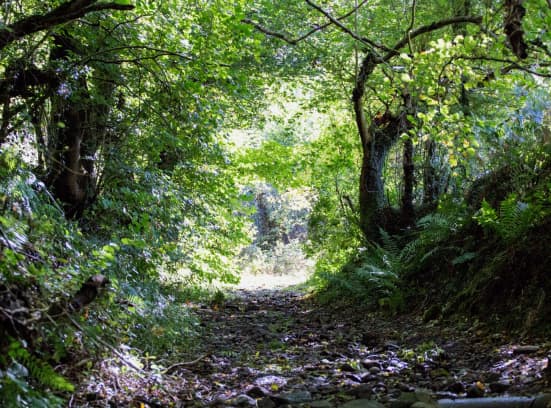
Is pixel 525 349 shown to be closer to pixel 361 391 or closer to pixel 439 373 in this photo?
pixel 439 373

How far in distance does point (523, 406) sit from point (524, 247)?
8.98 feet

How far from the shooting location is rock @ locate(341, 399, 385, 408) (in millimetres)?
3432

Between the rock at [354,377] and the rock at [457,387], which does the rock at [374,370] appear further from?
the rock at [457,387]

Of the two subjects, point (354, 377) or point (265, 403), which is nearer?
point (265, 403)

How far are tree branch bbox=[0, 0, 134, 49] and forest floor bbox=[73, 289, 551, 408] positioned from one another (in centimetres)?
271

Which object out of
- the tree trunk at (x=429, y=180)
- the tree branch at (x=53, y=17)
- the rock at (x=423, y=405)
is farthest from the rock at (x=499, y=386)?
the tree trunk at (x=429, y=180)

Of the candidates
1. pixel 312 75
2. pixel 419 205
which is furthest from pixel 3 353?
pixel 312 75

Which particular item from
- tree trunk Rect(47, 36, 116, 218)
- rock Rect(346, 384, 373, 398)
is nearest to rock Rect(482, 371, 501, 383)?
rock Rect(346, 384, 373, 398)

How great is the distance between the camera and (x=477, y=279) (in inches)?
234

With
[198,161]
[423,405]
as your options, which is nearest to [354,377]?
[423,405]

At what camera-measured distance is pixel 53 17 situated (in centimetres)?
381

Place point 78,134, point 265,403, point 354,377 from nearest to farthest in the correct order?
point 265,403 < point 354,377 < point 78,134

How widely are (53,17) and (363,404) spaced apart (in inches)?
144

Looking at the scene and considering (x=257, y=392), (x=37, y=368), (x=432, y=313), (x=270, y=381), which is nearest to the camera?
(x=37, y=368)
